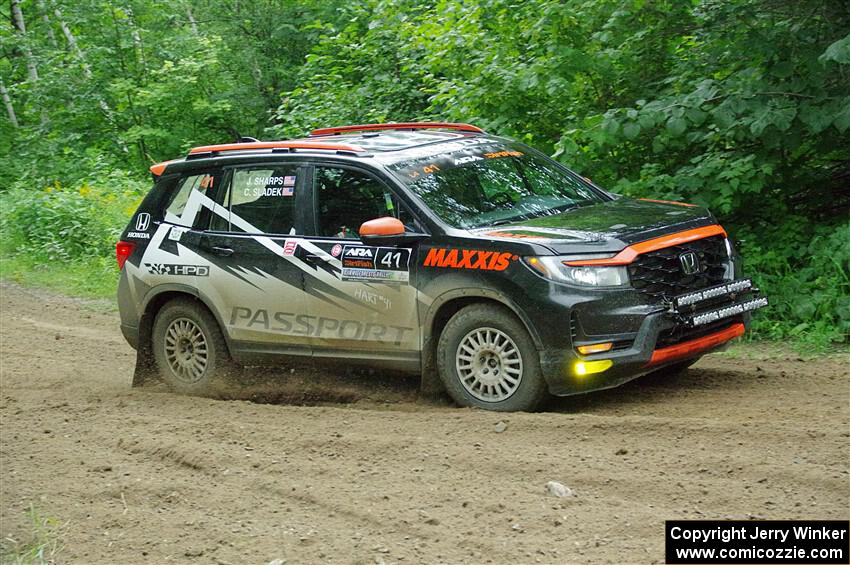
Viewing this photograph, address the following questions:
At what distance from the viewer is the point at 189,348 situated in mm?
8680

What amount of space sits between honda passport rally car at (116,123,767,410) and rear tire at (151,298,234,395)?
0.05 feet

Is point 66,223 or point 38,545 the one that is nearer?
point 38,545

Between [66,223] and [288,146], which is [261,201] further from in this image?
[66,223]

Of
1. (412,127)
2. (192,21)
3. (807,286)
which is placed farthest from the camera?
(192,21)

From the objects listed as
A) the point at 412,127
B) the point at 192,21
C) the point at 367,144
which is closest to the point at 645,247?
the point at 367,144

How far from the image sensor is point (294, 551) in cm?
509

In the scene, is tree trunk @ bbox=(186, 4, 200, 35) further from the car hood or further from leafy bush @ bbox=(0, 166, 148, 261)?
the car hood

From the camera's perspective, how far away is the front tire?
688 cm

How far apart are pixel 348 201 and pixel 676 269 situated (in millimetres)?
2299

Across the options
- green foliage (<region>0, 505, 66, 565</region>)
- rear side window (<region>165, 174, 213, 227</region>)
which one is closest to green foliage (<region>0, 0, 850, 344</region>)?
rear side window (<region>165, 174, 213, 227</region>)

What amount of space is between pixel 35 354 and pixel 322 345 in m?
4.25

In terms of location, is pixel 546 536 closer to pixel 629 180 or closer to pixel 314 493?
pixel 314 493

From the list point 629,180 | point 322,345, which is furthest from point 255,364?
point 629,180

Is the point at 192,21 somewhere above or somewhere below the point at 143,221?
above
